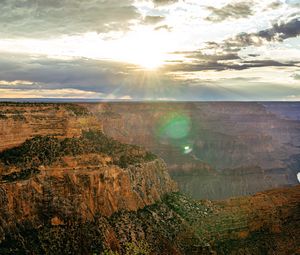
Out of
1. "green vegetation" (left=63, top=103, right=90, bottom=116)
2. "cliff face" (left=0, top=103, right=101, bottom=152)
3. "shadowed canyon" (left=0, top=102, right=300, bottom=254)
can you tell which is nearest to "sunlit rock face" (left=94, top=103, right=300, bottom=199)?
"shadowed canyon" (left=0, top=102, right=300, bottom=254)

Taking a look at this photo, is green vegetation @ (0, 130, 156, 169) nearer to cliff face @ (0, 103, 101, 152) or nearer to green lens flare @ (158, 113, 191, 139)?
cliff face @ (0, 103, 101, 152)

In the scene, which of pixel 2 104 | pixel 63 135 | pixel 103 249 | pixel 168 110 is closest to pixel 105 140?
pixel 63 135

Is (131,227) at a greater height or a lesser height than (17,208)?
lesser

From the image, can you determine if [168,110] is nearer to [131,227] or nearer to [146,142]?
[146,142]

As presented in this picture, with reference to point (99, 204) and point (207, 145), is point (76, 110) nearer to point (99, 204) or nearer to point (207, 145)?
point (99, 204)

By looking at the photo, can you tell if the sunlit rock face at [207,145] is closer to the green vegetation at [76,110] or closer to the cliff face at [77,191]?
the green vegetation at [76,110]

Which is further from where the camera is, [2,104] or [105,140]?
[105,140]

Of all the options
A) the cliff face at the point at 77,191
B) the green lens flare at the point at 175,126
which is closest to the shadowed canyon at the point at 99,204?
the cliff face at the point at 77,191

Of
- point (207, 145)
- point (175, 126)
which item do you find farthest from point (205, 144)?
point (175, 126)
